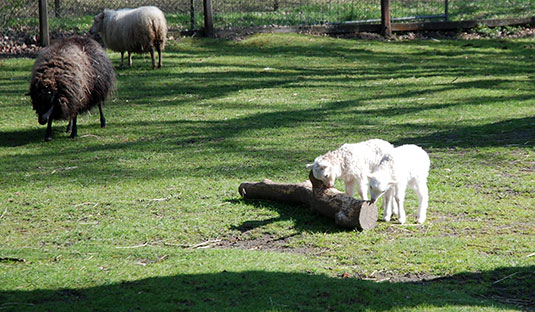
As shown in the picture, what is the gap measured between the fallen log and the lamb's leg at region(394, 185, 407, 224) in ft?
0.83

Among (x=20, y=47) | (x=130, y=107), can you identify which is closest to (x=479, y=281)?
(x=130, y=107)

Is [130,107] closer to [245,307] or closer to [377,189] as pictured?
[377,189]

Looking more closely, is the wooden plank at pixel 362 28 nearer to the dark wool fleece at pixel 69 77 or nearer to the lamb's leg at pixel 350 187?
the dark wool fleece at pixel 69 77

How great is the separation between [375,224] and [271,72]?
10.0 meters

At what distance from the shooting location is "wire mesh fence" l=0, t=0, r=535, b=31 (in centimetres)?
1975

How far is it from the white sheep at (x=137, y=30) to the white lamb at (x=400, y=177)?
10419 mm

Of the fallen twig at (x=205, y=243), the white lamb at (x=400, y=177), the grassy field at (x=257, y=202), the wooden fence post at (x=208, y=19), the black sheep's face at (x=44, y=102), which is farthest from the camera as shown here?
the wooden fence post at (x=208, y=19)

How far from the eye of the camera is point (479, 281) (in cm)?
556

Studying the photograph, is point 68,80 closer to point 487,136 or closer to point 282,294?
point 487,136

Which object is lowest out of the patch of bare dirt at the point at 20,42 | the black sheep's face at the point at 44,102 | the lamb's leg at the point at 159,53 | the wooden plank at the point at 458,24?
the black sheep's face at the point at 44,102

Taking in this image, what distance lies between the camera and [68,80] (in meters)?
10.9

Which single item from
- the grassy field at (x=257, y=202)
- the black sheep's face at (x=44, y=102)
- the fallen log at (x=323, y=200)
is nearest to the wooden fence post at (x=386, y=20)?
the grassy field at (x=257, y=202)

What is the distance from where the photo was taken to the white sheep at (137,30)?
52.9ft

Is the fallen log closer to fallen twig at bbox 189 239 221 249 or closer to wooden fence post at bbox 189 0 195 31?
fallen twig at bbox 189 239 221 249
